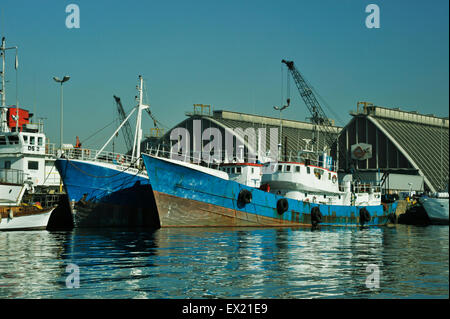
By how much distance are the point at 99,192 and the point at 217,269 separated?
2488 cm

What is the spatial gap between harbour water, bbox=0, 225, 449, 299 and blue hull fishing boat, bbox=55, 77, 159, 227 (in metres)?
12.9

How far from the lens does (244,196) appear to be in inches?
1638

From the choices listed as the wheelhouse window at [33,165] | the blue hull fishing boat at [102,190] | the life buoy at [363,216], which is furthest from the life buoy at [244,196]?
the wheelhouse window at [33,165]

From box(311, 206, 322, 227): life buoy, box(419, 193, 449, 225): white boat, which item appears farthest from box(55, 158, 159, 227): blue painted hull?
box(419, 193, 449, 225): white boat

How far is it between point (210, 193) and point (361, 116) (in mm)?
50557

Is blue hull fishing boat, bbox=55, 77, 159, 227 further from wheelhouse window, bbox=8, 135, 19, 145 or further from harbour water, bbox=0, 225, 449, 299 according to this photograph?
harbour water, bbox=0, 225, 449, 299

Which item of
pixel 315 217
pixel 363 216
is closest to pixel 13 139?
pixel 315 217

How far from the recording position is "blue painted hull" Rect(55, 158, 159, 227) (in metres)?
41.8

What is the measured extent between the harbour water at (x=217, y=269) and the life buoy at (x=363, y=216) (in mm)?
22992

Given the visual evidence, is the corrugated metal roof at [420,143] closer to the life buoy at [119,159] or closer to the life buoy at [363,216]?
the life buoy at [363,216]

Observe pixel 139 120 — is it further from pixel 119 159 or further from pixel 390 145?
pixel 390 145

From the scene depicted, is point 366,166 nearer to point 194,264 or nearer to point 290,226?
point 290,226

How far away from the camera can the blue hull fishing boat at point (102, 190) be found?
41.8 meters
